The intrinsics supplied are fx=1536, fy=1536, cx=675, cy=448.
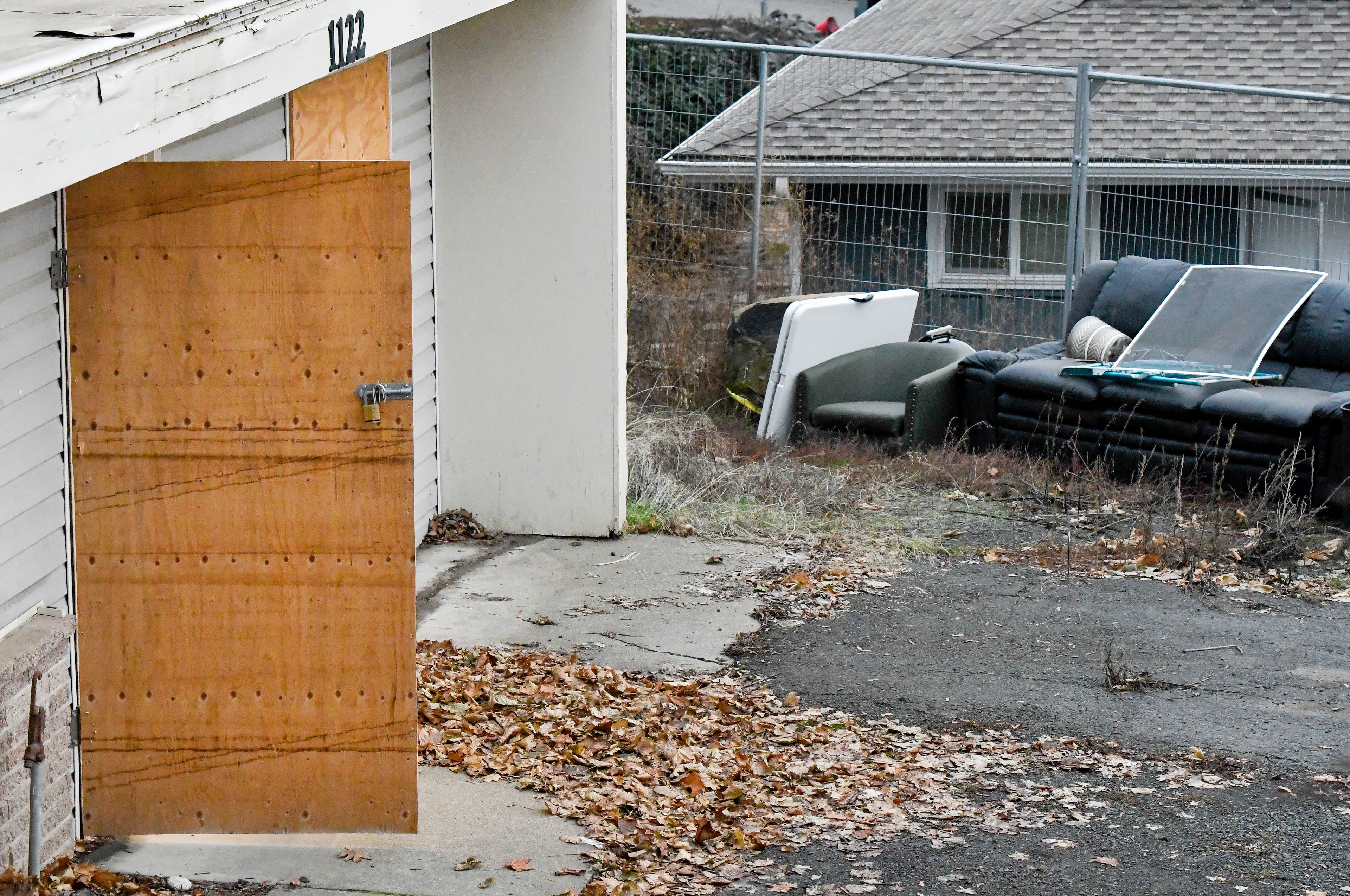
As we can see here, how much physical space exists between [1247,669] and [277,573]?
425cm

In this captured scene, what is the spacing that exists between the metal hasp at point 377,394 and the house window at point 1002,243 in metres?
9.79

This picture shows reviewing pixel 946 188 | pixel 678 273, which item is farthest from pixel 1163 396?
pixel 946 188

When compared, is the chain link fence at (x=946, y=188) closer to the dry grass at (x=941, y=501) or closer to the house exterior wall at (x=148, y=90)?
the dry grass at (x=941, y=501)

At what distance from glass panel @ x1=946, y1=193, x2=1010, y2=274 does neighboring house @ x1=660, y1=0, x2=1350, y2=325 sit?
26mm

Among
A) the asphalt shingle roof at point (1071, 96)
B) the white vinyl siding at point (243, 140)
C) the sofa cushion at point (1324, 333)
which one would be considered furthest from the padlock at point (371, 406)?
the asphalt shingle roof at point (1071, 96)

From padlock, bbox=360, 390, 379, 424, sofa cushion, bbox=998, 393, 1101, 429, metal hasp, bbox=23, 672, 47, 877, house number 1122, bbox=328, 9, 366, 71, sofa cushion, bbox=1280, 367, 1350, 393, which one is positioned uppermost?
house number 1122, bbox=328, 9, 366, 71

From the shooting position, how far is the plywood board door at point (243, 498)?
4355mm

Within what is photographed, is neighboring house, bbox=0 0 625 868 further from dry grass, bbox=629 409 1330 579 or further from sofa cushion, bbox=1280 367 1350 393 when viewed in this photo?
sofa cushion, bbox=1280 367 1350 393

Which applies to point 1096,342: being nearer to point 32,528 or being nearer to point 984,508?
point 984,508

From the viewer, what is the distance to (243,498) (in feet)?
14.8

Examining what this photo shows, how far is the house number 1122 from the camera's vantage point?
460 centimetres

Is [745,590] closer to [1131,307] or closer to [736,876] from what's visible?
[736,876]

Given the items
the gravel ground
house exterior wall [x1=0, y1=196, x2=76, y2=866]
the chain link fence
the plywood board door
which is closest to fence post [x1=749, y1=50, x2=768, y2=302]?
the chain link fence

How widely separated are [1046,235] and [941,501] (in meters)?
5.77
